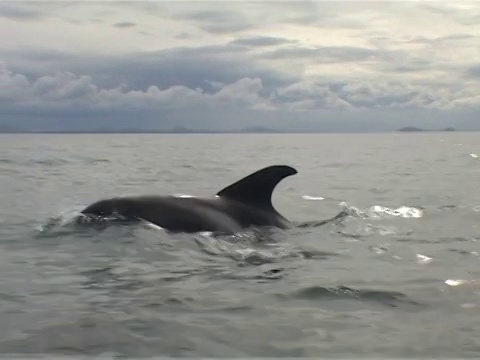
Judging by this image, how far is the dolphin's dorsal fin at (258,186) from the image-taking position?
1174 centimetres

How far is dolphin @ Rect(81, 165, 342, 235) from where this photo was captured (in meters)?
11.0

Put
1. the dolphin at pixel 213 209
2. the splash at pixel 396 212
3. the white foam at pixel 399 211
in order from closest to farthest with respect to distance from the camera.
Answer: the dolphin at pixel 213 209 < the splash at pixel 396 212 < the white foam at pixel 399 211

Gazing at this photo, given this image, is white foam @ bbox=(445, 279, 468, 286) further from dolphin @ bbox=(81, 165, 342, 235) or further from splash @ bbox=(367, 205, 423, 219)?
splash @ bbox=(367, 205, 423, 219)

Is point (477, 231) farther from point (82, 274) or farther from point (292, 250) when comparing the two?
point (82, 274)

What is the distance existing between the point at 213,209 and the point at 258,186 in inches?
35.3

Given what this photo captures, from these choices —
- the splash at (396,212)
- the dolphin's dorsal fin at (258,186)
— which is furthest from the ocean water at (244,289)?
the dolphin's dorsal fin at (258,186)

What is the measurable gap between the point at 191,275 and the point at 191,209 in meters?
2.91

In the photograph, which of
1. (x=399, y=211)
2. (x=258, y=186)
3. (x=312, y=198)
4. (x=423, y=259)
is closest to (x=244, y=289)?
(x=423, y=259)

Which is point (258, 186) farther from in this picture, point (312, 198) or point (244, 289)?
point (312, 198)

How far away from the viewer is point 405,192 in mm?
21625

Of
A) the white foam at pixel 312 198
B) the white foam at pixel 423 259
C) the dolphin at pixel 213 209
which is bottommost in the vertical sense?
the white foam at pixel 423 259

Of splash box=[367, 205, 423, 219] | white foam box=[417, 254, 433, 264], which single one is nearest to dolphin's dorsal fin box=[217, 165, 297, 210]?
white foam box=[417, 254, 433, 264]

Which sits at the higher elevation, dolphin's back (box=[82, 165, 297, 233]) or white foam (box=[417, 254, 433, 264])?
dolphin's back (box=[82, 165, 297, 233])

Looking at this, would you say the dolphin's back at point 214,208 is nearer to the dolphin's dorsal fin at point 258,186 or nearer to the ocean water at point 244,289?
the dolphin's dorsal fin at point 258,186
